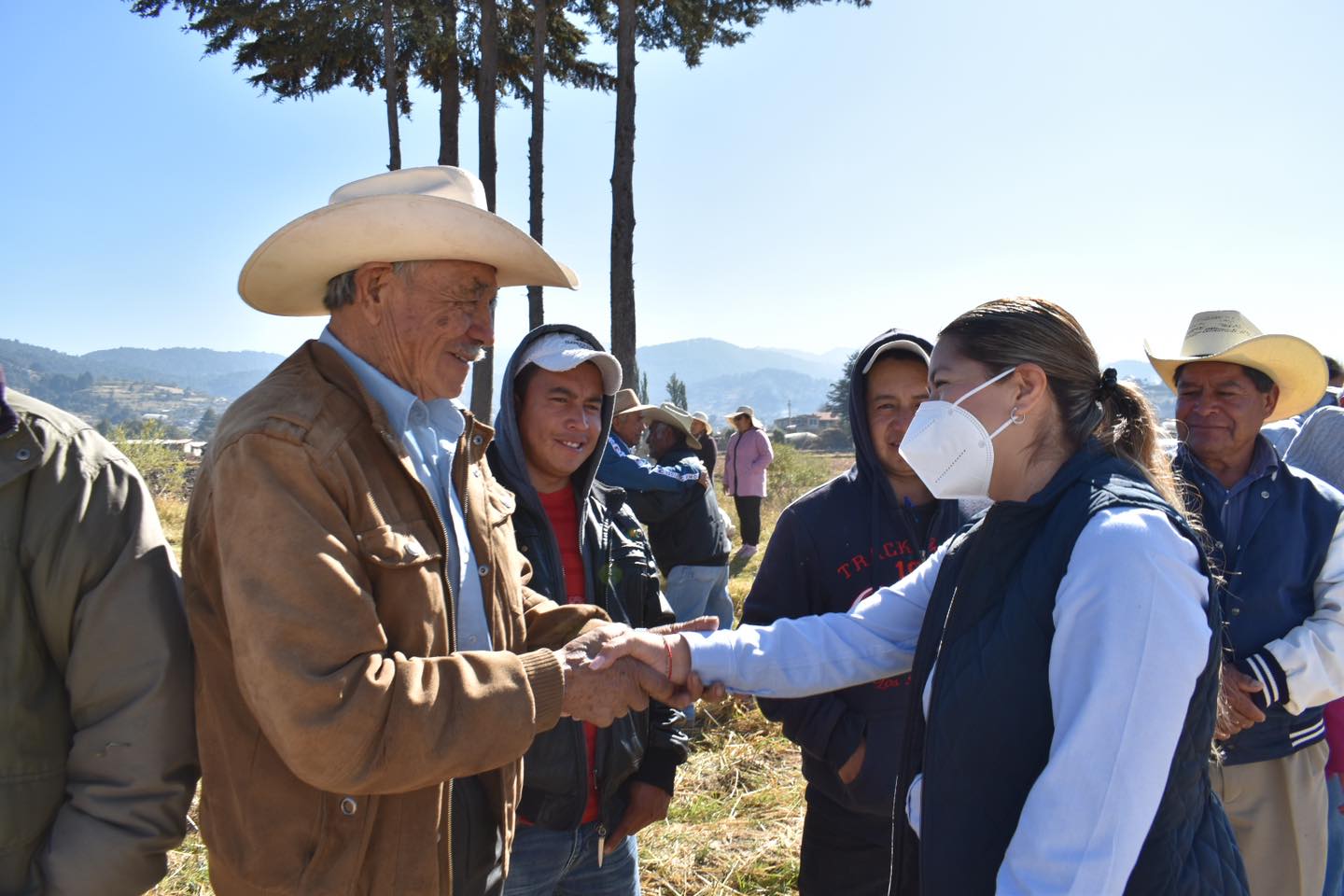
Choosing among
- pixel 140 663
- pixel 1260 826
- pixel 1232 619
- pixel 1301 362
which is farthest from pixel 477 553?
pixel 1301 362

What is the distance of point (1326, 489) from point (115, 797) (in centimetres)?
408

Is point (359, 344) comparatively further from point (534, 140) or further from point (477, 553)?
point (534, 140)

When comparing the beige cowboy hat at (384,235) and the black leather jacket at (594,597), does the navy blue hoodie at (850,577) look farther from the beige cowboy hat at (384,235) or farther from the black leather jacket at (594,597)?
the beige cowboy hat at (384,235)

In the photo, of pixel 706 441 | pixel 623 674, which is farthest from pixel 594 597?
pixel 706 441

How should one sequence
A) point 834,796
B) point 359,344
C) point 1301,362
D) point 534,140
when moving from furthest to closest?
point 534,140 < point 1301,362 < point 834,796 < point 359,344

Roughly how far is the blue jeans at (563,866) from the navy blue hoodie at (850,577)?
2.44 feet

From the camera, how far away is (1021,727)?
63.9 inches

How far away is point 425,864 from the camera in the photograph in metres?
1.91

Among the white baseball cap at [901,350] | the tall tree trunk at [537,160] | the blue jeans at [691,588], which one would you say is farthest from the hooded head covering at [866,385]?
the tall tree trunk at [537,160]

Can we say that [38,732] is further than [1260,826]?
No

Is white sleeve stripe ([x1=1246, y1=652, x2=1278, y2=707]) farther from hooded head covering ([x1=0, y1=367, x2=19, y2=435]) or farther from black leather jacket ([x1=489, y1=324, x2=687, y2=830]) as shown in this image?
hooded head covering ([x1=0, y1=367, x2=19, y2=435])

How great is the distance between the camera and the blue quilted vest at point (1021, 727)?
1.58 metres

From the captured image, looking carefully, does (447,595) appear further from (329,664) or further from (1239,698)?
(1239,698)

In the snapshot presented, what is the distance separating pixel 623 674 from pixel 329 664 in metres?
0.99
